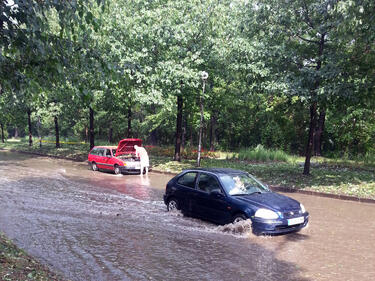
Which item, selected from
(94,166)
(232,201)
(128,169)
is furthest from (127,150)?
(232,201)

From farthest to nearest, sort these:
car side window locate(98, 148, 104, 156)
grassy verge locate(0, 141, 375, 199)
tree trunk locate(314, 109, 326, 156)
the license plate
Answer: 1. tree trunk locate(314, 109, 326, 156)
2. car side window locate(98, 148, 104, 156)
3. grassy verge locate(0, 141, 375, 199)
4. the license plate

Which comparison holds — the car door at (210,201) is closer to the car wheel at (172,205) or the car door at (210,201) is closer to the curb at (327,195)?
the car wheel at (172,205)

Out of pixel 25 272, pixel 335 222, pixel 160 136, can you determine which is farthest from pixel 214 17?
pixel 160 136

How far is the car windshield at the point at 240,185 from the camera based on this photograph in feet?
28.1

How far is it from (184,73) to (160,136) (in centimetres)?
2497

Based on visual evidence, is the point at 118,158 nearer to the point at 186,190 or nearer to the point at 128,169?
the point at 128,169

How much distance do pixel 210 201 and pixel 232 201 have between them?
73cm

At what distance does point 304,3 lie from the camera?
14.7 metres

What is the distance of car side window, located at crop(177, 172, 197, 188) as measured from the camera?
31.1 feet

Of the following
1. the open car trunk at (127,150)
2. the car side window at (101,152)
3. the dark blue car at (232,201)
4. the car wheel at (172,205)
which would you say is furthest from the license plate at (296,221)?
the car side window at (101,152)

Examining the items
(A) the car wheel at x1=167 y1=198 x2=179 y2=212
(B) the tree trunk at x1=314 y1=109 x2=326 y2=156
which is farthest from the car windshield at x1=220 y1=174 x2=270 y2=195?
(B) the tree trunk at x1=314 y1=109 x2=326 y2=156

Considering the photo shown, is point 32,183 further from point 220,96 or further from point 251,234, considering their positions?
point 220,96

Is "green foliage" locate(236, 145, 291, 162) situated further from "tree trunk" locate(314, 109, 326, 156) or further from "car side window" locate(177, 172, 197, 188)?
Result: "car side window" locate(177, 172, 197, 188)

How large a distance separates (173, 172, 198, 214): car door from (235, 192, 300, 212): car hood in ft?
5.03
